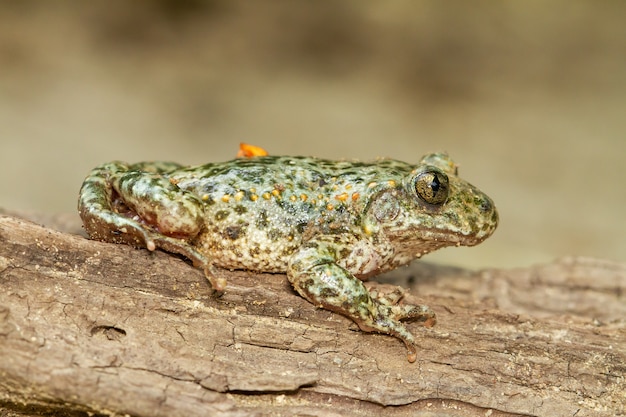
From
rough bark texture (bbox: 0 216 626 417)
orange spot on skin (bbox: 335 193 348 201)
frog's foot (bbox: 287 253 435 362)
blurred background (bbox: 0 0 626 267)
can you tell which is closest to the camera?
rough bark texture (bbox: 0 216 626 417)

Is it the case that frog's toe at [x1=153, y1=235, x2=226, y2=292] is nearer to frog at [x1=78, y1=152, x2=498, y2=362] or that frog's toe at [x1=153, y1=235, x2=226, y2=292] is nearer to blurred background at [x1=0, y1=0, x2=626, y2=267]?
frog at [x1=78, y1=152, x2=498, y2=362]

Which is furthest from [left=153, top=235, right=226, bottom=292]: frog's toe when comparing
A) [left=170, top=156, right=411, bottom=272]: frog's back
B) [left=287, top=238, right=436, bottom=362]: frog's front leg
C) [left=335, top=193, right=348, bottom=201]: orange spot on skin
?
[left=335, top=193, right=348, bottom=201]: orange spot on skin

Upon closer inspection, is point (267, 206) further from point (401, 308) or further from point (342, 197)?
point (401, 308)

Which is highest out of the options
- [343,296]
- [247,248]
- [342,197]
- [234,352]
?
[342,197]

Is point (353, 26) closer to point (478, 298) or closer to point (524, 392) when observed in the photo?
point (478, 298)

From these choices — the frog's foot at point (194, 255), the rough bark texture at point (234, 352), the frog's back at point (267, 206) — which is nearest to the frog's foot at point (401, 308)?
the rough bark texture at point (234, 352)

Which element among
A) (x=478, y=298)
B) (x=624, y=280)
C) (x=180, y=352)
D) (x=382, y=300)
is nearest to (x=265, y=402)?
(x=180, y=352)

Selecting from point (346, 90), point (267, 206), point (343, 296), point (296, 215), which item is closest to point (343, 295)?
point (343, 296)
